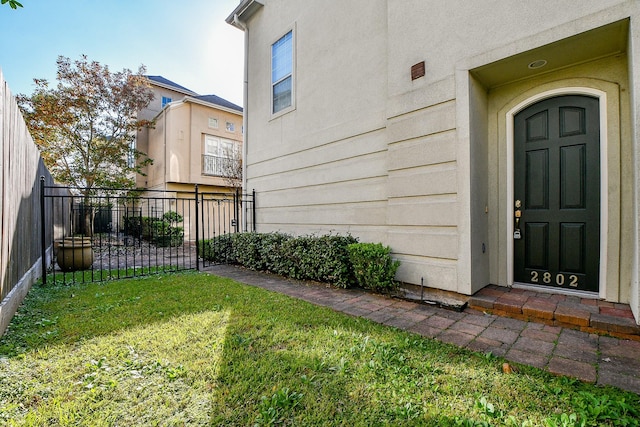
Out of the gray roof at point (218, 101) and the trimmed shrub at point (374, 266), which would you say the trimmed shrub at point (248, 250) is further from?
the gray roof at point (218, 101)

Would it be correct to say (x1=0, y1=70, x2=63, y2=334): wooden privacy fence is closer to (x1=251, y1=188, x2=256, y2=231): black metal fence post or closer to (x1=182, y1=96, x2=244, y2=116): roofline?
(x1=251, y1=188, x2=256, y2=231): black metal fence post

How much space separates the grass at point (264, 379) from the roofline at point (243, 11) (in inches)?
296

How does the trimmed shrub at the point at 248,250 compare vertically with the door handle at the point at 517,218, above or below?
below

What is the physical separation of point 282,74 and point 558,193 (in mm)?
5778

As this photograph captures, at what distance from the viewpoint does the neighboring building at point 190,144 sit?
13.3m

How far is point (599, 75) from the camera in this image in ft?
10.4

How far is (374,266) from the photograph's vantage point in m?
4.11

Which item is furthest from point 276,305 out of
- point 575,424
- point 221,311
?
point 575,424

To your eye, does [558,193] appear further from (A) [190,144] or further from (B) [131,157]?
(B) [131,157]

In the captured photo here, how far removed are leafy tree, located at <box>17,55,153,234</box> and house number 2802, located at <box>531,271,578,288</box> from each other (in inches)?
544

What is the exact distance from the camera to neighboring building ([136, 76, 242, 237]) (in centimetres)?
1332

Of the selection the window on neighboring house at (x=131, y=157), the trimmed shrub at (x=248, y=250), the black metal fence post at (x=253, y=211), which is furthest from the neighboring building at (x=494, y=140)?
the window on neighboring house at (x=131, y=157)

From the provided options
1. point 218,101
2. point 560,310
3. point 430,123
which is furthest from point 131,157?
point 560,310

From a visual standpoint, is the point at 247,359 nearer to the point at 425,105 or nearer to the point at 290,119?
the point at 425,105
